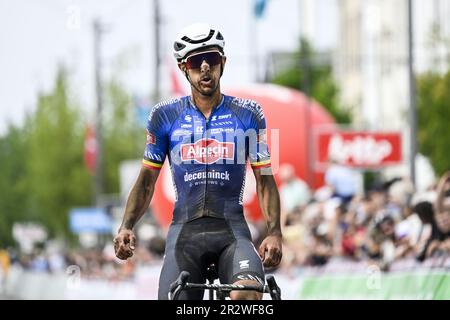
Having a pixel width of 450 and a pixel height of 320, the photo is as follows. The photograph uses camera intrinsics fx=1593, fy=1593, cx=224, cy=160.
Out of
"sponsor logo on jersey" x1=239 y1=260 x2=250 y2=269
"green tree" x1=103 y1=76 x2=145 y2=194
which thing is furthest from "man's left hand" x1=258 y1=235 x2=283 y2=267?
"green tree" x1=103 y1=76 x2=145 y2=194

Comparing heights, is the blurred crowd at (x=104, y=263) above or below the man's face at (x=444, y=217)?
below

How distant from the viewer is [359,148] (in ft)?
115

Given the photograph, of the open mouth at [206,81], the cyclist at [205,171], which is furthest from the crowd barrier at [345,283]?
the open mouth at [206,81]

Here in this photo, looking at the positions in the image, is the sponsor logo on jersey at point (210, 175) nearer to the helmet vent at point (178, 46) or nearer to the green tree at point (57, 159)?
the helmet vent at point (178, 46)

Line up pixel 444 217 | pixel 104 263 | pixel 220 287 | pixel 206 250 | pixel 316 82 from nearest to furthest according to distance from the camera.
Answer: pixel 220 287 < pixel 206 250 < pixel 444 217 < pixel 104 263 < pixel 316 82

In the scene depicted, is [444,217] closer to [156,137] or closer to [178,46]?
[156,137]

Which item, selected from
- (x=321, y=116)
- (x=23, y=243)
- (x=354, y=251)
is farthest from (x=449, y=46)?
(x=23, y=243)

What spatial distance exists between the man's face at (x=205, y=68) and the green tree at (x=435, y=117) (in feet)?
79.4

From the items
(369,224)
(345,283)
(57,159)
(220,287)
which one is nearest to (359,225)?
(369,224)

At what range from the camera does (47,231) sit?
88.1 meters

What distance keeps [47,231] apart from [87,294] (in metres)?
60.3

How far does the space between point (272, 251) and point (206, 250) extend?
1.32 ft

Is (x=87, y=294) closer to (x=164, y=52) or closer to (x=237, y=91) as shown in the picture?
(x=237, y=91)

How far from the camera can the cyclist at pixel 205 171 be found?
31.0ft
